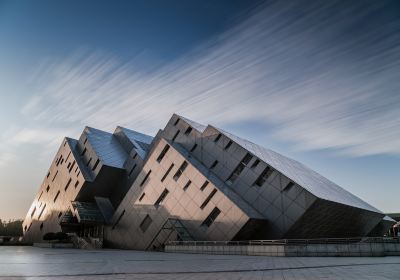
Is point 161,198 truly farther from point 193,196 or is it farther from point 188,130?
point 188,130

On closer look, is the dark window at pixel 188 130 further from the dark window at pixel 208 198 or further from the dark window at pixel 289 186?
the dark window at pixel 289 186

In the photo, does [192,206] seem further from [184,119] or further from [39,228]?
[39,228]

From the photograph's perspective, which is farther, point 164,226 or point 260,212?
point 164,226

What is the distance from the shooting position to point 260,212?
3231cm

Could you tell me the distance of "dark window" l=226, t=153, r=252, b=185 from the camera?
1387 inches

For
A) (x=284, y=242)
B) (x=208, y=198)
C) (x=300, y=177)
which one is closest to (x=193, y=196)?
(x=208, y=198)

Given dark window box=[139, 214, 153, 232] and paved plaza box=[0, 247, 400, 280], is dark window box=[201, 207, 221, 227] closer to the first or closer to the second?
dark window box=[139, 214, 153, 232]

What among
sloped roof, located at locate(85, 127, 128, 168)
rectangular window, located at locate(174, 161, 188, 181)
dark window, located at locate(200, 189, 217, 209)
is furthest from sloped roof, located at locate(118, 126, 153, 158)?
dark window, located at locate(200, 189, 217, 209)

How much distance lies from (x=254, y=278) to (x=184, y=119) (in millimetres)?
35700

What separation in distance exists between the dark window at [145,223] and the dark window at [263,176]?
522 inches

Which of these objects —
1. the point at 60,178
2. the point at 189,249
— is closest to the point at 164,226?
the point at 189,249

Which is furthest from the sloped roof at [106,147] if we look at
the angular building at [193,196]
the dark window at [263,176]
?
the dark window at [263,176]

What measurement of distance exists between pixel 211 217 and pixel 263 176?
6750mm

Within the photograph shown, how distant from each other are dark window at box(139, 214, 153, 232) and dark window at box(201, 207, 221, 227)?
811 cm
